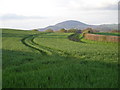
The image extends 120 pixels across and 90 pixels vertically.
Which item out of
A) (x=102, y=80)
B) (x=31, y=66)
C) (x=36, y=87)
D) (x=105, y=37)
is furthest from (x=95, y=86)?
(x=105, y=37)

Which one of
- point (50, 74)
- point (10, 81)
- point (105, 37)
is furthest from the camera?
point (105, 37)

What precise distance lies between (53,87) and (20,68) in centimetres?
386

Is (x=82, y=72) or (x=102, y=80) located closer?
(x=102, y=80)

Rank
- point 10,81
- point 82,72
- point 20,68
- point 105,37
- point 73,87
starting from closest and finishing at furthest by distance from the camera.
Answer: point 73,87
point 10,81
point 82,72
point 20,68
point 105,37

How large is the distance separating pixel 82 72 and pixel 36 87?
265cm

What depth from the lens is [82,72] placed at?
7.37m

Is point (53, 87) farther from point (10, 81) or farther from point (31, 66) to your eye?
point (31, 66)

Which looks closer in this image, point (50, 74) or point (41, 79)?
point (41, 79)

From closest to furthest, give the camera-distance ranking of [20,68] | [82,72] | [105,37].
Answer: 1. [82,72]
2. [20,68]
3. [105,37]

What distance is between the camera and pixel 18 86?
5.66 metres

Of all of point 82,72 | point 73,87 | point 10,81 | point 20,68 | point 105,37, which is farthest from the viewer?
point 105,37

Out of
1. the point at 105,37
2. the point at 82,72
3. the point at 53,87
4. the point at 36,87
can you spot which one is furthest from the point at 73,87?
the point at 105,37

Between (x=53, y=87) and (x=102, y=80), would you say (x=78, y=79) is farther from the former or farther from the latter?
(x=53, y=87)

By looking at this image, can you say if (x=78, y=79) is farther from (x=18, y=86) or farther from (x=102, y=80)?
(x=18, y=86)
